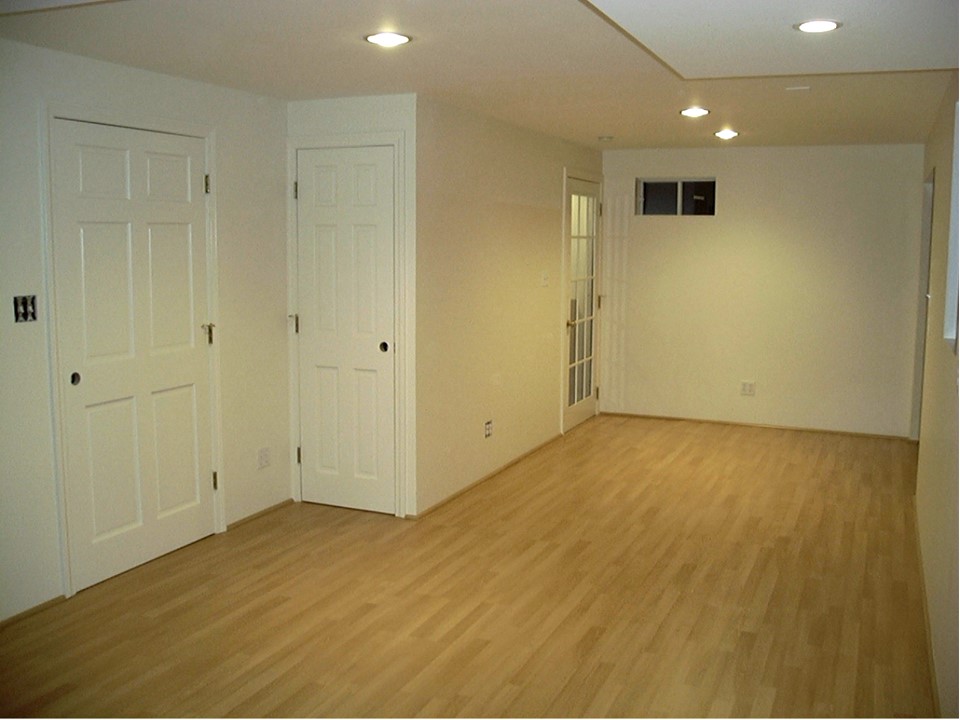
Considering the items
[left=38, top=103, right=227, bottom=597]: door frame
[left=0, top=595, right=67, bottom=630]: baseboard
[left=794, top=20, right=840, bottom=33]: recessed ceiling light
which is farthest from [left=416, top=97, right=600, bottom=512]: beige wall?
[left=794, top=20, right=840, bottom=33]: recessed ceiling light

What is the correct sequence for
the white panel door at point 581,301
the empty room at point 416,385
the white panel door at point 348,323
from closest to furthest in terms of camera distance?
the empty room at point 416,385 → the white panel door at point 348,323 → the white panel door at point 581,301

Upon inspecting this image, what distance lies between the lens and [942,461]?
347cm

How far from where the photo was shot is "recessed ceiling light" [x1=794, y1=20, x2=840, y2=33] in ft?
9.35

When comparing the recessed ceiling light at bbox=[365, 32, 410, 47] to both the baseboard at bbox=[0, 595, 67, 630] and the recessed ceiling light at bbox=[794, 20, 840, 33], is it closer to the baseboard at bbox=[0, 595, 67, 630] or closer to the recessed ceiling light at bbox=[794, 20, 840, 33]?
the recessed ceiling light at bbox=[794, 20, 840, 33]

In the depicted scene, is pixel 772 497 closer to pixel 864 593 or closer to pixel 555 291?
pixel 864 593

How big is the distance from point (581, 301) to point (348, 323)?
3011 mm

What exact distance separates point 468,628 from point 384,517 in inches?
59.5

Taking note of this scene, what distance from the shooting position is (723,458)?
657cm

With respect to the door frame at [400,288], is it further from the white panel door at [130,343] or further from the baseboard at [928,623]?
the baseboard at [928,623]

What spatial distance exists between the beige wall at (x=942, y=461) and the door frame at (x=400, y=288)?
261cm

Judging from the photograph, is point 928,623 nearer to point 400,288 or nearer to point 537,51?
point 537,51

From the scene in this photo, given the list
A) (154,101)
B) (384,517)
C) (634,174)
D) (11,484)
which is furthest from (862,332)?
(11,484)

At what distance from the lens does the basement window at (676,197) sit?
25.1ft

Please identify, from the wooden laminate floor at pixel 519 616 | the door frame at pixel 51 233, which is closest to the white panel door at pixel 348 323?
the wooden laminate floor at pixel 519 616
